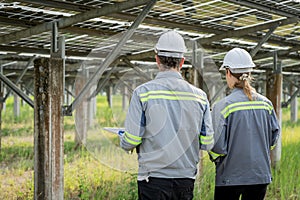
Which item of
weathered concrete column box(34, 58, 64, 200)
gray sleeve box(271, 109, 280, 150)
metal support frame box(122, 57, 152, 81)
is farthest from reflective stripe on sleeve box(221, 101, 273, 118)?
metal support frame box(122, 57, 152, 81)

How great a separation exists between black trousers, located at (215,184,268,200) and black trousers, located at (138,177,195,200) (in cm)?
61

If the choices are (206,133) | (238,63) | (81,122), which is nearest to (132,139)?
(206,133)

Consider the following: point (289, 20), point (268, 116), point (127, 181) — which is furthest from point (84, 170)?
point (268, 116)

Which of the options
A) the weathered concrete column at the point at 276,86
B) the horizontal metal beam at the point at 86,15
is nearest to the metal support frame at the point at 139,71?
the weathered concrete column at the point at 276,86

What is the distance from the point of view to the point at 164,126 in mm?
2404

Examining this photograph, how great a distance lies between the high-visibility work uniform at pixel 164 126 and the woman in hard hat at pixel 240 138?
478mm

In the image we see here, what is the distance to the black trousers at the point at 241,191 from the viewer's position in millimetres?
3008

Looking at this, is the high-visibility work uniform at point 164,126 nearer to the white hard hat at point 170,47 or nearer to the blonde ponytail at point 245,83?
the white hard hat at point 170,47

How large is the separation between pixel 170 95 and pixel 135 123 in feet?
0.79

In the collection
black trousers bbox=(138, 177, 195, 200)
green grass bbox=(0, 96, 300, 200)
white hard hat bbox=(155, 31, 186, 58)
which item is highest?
white hard hat bbox=(155, 31, 186, 58)

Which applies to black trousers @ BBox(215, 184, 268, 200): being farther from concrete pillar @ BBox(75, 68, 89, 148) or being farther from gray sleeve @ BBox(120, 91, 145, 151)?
concrete pillar @ BBox(75, 68, 89, 148)

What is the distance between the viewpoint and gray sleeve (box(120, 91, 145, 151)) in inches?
93.1

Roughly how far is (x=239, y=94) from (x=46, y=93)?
190 cm

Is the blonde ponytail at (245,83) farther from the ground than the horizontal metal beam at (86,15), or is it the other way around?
the horizontal metal beam at (86,15)
